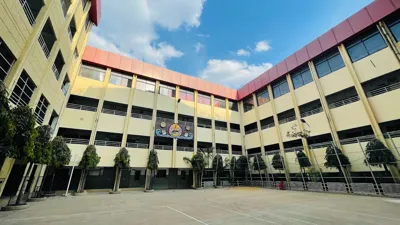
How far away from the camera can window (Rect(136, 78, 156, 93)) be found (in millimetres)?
22761

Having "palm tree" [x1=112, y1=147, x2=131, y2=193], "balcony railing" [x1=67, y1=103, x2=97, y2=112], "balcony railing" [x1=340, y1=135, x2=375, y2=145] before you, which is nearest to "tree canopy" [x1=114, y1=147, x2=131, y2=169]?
"palm tree" [x1=112, y1=147, x2=131, y2=193]

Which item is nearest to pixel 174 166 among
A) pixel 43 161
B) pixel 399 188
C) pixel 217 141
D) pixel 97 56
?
pixel 217 141

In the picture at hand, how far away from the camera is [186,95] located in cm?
2564

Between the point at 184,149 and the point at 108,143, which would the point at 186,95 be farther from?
the point at 108,143

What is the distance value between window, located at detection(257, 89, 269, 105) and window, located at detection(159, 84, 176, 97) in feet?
40.4

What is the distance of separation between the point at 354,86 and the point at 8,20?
23094 millimetres

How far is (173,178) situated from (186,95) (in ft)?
37.0

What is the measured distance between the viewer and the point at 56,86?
13.6 meters

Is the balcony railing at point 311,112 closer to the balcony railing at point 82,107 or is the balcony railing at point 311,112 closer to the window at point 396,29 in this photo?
the window at point 396,29

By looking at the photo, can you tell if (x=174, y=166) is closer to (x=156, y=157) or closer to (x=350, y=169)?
(x=156, y=157)

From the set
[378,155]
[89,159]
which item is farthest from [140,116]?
[378,155]

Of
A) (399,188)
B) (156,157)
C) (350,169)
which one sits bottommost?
(399,188)

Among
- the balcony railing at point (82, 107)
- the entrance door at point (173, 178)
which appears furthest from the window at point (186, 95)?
the balcony railing at point (82, 107)

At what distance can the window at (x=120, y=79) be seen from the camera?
2142cm
